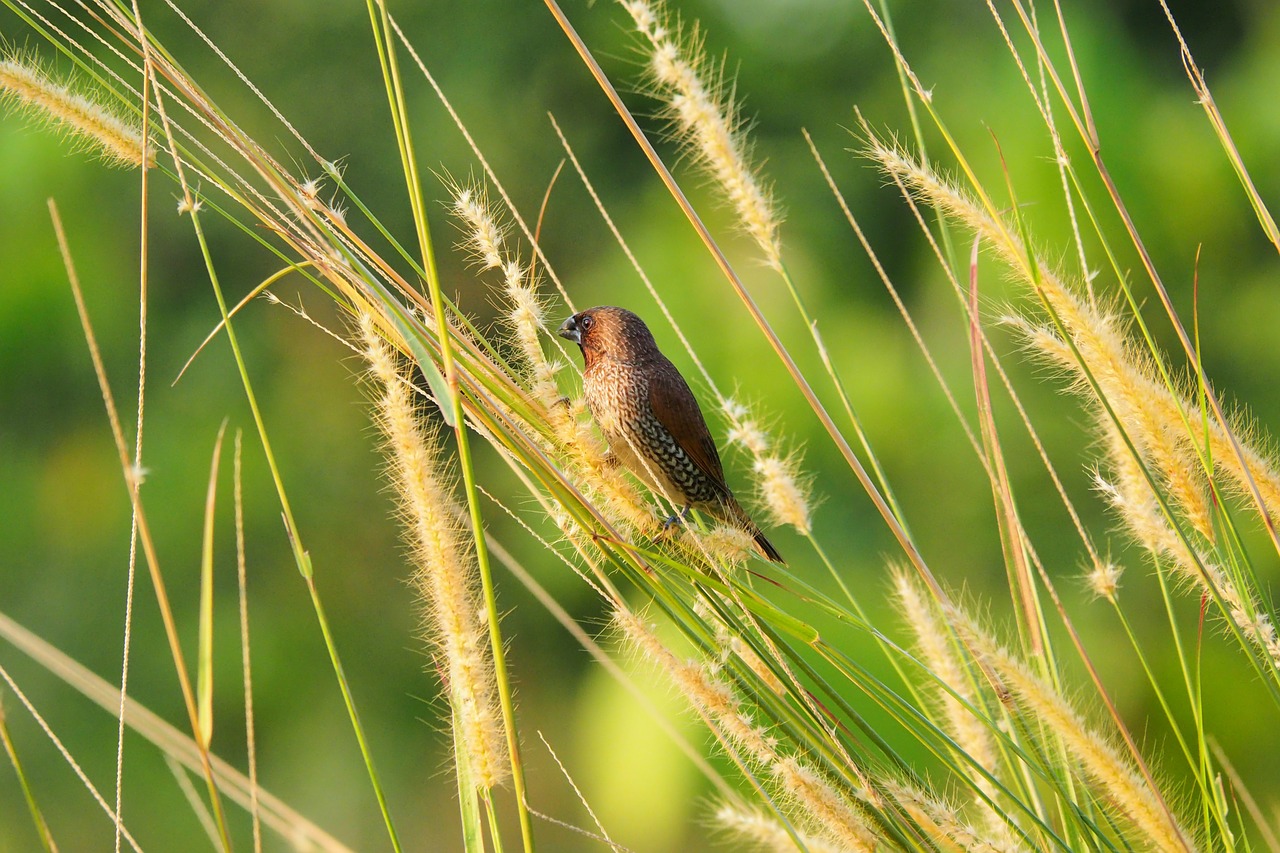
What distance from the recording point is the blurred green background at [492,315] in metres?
6.16

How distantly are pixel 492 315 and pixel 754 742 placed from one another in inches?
257

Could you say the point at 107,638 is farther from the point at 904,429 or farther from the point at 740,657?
the point at 740,657

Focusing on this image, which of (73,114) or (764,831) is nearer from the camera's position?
(764,831)

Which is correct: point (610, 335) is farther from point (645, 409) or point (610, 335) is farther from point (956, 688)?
point (956, 688)

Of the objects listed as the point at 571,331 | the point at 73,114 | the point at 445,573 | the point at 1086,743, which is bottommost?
the point at 1086,743

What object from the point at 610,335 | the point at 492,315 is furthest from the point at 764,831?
the point at 492,315

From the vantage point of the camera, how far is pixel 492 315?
24.7 ft

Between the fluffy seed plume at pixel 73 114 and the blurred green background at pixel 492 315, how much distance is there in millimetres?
4401

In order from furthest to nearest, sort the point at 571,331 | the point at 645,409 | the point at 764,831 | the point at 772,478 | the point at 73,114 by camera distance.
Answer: the point at 571,331 < the point at 645,409 < the point at 772,478 < the point at 73,114 < the point at 764,831

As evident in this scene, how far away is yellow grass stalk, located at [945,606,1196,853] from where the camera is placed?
117cm

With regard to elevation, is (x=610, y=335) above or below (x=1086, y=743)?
above

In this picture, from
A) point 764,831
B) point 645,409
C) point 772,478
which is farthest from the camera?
point 645,409

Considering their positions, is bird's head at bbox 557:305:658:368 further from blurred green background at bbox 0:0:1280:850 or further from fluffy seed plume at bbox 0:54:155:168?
blurred green background at bbox 0:0:1280:850

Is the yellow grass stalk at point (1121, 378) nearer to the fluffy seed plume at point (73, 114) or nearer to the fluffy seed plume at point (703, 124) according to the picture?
the fluffy seed plume at point (703, 124)
